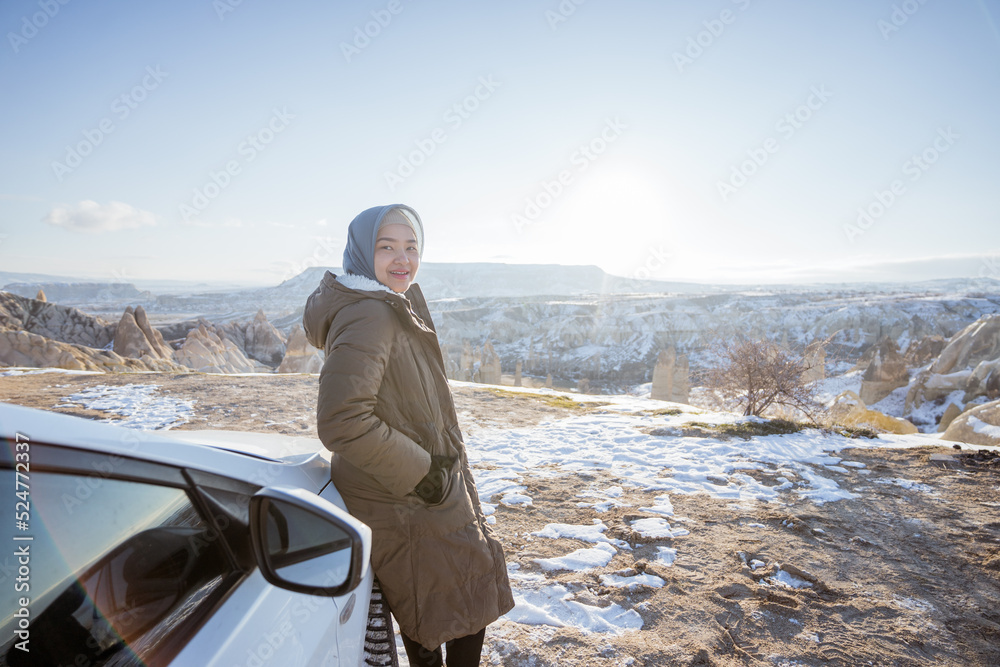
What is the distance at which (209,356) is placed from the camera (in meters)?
38.8

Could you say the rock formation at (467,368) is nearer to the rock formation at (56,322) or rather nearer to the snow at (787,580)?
Answer: the rock formation at (56,322)

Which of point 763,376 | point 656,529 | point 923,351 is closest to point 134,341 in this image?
point 763,376

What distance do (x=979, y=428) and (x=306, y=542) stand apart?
11.8 m

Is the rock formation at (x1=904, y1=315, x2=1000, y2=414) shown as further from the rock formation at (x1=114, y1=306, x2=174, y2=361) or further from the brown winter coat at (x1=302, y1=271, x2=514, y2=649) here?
the rock formation at (x1=114, y1=306, x2=174, y2=361)

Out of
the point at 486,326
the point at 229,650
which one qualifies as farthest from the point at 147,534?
the point at 486,326

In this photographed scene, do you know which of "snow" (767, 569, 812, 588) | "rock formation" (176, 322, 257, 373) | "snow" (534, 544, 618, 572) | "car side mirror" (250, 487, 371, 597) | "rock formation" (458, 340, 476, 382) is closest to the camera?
"car side mirror" (250, 487, 371, 597)

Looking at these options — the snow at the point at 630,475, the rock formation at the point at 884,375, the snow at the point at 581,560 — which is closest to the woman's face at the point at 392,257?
the snow at the point at 630,475

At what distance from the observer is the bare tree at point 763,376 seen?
34.1 feet

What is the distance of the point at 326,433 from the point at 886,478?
7010 mm

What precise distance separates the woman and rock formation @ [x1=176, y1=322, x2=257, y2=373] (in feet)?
129

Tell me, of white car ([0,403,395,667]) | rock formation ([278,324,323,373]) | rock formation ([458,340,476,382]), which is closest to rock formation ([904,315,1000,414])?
white car ([0,403,395,667])

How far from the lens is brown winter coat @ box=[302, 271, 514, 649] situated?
170 cm

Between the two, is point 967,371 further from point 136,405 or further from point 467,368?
point 467,368

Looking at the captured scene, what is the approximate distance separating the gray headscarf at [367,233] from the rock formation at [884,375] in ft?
106
